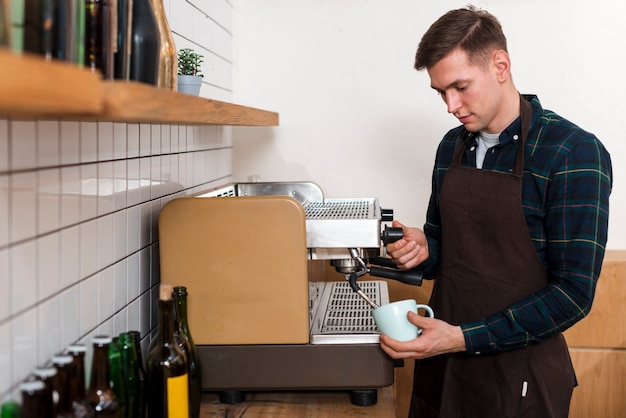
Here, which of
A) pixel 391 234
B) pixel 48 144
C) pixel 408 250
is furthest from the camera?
pixel 408 250

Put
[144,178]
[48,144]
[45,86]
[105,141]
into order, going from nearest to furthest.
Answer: [45,86] < [48,144] < [105,141] < [144,178]

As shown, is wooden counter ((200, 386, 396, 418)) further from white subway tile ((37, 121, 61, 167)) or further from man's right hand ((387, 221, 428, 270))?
white subway tile ((37, 121, 61, 167))

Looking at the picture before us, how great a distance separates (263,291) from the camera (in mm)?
1497

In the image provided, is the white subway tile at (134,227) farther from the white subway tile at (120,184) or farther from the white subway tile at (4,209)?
the white subway tile at (4,209)

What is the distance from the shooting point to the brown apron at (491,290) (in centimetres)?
166

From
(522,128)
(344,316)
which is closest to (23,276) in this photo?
(344,316)

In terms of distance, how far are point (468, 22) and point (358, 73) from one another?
100 cm

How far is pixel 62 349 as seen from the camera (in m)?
1.18

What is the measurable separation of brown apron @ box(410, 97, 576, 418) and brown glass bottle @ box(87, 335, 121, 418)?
939 millimetres

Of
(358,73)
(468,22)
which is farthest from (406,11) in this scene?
(468,22)

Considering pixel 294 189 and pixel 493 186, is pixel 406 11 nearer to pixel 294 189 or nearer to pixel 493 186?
pixel 294 189

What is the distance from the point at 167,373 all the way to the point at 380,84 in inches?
63.0

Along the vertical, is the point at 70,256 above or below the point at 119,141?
below

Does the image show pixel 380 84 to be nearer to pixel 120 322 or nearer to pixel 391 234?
pixel 391 234
